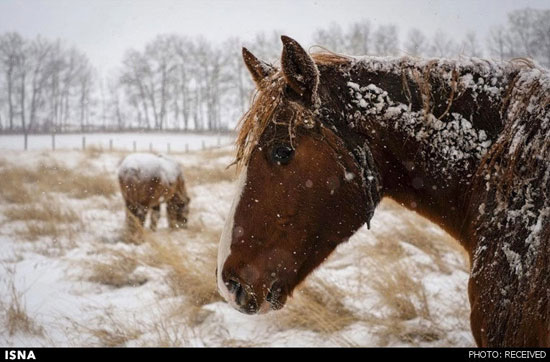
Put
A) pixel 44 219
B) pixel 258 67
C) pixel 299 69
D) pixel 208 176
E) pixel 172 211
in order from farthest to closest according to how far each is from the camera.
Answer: pixel 208 176 < pixel 172 211 < pixel 44 219 < pixel 258 67 < pixel 299 69

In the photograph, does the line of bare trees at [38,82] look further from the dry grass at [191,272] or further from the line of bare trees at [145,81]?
the dry grass at [191,272]

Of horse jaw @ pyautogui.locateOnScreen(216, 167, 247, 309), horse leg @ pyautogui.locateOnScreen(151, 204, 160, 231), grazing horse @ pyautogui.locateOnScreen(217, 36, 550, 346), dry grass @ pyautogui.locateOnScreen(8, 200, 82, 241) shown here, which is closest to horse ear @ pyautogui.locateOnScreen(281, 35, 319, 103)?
grazing horse @ pyautogui.locateOnScreen(217, 36, 550, 346)

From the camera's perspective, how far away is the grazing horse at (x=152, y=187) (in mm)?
8117

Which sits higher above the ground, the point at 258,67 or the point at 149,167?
the point at 258,67

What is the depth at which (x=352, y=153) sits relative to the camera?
5.26 feet

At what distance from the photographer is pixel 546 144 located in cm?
132

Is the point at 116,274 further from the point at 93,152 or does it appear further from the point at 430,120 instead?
the point at 93,152

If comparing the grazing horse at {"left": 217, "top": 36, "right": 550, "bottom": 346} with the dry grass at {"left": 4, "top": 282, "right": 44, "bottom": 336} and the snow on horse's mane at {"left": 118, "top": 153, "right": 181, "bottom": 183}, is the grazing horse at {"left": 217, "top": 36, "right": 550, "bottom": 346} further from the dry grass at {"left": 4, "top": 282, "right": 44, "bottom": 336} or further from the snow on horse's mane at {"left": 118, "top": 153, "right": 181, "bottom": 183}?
the snow on horse's mane at {"left": 118, "top": 153, "right": 181, "bottom": 183}

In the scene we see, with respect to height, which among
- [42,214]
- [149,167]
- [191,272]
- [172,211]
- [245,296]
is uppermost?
[245,296]

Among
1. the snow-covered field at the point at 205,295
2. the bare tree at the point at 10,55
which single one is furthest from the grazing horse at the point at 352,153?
the bare tree at the point at 10,55

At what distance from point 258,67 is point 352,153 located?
65 cm

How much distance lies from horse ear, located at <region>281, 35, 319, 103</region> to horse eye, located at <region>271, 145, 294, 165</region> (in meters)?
0.25

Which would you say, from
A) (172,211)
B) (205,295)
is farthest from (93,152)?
(205,295)
